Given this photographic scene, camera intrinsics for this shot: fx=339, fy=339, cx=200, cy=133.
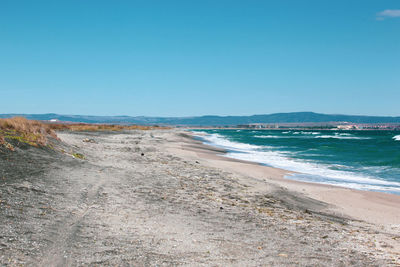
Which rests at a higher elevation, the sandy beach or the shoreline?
the sandy beach

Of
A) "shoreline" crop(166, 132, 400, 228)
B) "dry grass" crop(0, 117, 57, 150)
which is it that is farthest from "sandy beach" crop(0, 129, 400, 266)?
"dry grass" crop(0, 117, 57, 150)

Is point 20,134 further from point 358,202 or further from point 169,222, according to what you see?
point 358,202

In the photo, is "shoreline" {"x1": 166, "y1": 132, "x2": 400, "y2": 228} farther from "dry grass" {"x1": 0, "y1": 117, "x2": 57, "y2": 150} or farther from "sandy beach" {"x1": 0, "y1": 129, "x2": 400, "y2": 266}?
"dry grass" {"x1": 0, "y1": 117, "x2": 57, "y2": 150}

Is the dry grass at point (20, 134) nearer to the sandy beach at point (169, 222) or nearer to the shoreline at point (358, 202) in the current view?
the sandy beach at point (169, 222)

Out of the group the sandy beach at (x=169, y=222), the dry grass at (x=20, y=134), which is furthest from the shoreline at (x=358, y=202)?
the dry grass at (x=20, y=134)

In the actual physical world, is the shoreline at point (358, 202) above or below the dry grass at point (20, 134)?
below

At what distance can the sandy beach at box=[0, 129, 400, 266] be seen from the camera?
17.5 feet

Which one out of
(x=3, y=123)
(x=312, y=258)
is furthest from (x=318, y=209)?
(x=3, y=123)

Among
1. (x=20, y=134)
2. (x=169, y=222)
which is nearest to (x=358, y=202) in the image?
(x=169, y=222)

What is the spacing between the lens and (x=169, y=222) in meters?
7.22

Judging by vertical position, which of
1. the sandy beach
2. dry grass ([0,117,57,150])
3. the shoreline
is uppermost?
dry grass ([0,117,57,150])

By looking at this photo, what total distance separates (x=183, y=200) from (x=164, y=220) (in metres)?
2.11

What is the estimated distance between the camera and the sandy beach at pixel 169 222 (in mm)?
5344

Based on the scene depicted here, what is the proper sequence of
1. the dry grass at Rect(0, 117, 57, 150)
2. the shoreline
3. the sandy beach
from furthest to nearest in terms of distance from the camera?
the dry grass at Rect(0, 117, 57, 150)
the shoreline
the sandy beach
